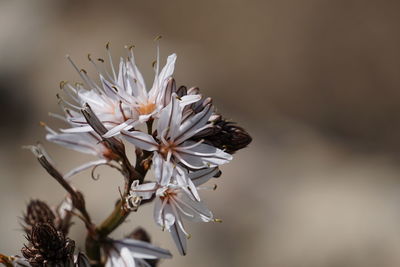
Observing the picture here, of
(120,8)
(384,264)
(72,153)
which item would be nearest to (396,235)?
(384,264)

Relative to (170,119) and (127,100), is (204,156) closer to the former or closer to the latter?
(170,119)

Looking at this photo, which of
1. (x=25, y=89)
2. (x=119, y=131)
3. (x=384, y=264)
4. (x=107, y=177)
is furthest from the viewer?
(x=25, y=89)

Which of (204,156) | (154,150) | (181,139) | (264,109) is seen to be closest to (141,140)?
(154,150)

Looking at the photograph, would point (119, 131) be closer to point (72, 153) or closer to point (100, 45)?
point (72, 153)

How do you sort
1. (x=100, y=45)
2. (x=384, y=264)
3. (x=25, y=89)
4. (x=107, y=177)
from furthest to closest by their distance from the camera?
(x=100, y=45) → (x=25, y=89) → (x=107, y=177) → (x=384, y=264)

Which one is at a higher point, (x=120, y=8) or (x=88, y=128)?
(x=120, y=8)

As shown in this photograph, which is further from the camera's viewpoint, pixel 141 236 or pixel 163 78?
pixel 141 236

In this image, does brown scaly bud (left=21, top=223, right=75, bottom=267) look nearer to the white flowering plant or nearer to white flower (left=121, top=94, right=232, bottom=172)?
the white flowering plant
